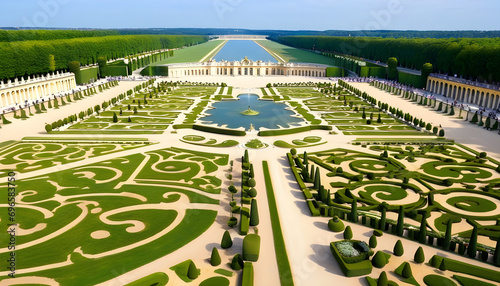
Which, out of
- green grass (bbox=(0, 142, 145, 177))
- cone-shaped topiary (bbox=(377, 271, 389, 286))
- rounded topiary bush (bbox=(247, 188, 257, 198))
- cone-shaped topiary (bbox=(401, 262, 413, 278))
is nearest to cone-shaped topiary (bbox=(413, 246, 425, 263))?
cone-shaped topiary (bbox=(401, 262, 413, 278))

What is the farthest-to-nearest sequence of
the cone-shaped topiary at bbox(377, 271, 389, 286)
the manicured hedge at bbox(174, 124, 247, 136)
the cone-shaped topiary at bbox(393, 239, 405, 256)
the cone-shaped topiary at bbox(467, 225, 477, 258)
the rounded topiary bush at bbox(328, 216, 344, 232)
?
1. the manicured hedge at bbox(174, 124, 247, 136)
2. the rounded topiary bush at bbox(328, 216, 344, 232)
3. the cone-shaped topiary at bbox(393, 239, 405, 256)
4. the cone-shaped topiary at bbox(467, 225, 477, 258)
5. the cone-shaped topiary at bbox(377, 271, 389, 286)

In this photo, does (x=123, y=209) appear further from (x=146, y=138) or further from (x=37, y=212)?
(x=146, y=138)

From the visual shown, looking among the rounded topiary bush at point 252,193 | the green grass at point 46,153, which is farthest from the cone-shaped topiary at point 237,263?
the green grass at point 46,153

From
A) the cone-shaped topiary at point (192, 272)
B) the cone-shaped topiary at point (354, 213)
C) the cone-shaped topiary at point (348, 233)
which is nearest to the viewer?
the cone-shaped topiary at point (192, 272)

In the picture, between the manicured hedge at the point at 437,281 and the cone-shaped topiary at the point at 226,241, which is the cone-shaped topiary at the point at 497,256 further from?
the cone-shaped topiary at the point at 226,241

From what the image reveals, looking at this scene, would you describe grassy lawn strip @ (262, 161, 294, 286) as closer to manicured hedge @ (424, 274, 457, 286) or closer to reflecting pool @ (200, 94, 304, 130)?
manicured hedge @ (424, 274, 457, 286)
